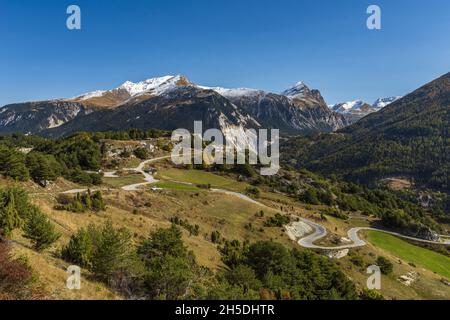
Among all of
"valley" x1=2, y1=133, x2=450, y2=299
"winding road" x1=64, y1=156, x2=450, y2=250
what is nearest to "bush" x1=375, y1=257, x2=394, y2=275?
"valley" x1=2, y1=133, x2=450, y2=299

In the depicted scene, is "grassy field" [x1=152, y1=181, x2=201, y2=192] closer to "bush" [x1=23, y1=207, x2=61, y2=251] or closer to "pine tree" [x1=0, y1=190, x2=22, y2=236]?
"pine tree" [x1=0, y1=190, x2=22, y2=236]

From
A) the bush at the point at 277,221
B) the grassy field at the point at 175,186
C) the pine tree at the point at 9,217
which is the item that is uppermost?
the pine tree at the point at 9,217

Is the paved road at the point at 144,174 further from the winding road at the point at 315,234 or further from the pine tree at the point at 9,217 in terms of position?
the pine tree at the point at 9,217

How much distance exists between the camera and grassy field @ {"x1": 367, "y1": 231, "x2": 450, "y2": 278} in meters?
80.4

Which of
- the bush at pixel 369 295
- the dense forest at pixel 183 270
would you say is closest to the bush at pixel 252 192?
the dense forest at pixel 183 270

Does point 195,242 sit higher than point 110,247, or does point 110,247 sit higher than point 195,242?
point 110,247

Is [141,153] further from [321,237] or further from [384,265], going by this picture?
[384,265]

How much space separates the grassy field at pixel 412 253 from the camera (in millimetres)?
80375

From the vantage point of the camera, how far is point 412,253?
87250 millimetres

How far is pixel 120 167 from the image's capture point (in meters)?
122

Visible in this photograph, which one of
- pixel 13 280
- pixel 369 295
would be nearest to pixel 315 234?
pixel 369 295

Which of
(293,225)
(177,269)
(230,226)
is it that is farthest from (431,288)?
(177,269)
